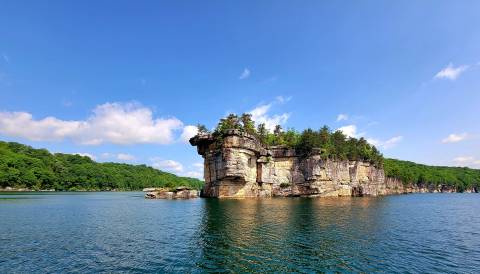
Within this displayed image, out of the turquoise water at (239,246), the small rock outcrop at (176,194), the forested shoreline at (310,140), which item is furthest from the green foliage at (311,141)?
the turquoise water at (239,246)

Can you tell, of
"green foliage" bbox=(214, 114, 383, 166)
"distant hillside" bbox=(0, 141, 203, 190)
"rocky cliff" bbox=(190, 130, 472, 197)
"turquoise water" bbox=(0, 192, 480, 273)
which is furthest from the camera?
"distant hillside" bbox=(0, 141, 203, 190)

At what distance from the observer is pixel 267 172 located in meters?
90.9

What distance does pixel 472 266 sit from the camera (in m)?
19.4

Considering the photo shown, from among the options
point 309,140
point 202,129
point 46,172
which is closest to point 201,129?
point 202,129

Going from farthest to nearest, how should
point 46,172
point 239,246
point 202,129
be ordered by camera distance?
point 46,172
point 202,129
point 239,246

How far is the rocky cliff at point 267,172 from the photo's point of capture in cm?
7888

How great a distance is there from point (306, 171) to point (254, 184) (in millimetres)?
17654

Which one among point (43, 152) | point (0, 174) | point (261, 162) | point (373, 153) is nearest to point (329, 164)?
point (261, 162)

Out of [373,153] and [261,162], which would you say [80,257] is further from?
[373,153]

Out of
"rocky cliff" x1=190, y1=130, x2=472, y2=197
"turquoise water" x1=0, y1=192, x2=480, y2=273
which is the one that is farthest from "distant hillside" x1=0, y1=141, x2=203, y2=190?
"turquoise water" x1=0, y1=192, x2=480, y2=273

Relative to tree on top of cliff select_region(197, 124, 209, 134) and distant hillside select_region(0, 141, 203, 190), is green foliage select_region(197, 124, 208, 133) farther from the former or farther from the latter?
distant hillside select_region(0, 141, 203, 190)

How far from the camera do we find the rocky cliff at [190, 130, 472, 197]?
7888 cm

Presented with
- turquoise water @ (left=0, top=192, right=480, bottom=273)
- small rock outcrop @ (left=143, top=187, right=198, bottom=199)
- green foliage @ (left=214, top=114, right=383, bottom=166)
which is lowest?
turquoise water @ (left=0, top=192, right=480, bottom=273)

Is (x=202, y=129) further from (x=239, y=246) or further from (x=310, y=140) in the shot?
(x=239, y=246)
